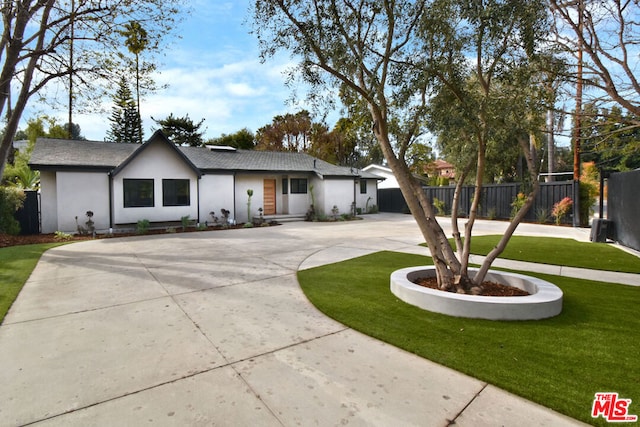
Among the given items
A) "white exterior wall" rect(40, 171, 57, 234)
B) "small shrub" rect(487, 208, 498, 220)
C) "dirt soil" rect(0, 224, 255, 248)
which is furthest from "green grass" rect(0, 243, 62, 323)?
"small shrub" rect(487, 208, 498, 220)

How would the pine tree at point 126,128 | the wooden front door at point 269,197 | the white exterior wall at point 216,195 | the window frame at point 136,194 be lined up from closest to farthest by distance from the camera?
the window frame at point 136,194, the white exterior wall at point 216,195, the wooden front door at point 269,197, the pine tree at point 126,128

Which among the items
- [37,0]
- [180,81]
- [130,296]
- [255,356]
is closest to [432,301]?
[255,356]

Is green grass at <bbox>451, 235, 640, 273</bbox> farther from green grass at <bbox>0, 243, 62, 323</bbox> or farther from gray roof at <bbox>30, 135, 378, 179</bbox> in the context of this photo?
gray roof at <bbox>30, 135, 378, 179</bbox>

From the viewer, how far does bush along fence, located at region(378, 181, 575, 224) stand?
15289mm

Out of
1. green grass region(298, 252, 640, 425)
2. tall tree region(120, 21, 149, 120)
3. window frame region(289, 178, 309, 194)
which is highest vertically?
tall tree region(120, 21, 149, 120)

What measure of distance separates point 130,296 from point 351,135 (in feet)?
16.1

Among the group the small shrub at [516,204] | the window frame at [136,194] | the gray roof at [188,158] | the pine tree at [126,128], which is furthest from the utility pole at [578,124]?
the pine tree at [126,128]

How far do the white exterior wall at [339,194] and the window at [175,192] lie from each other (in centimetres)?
757

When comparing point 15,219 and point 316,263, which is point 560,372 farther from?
point 15,219

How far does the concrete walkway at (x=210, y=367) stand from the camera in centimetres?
249

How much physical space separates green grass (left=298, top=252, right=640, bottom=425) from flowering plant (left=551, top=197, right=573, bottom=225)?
1092 cm

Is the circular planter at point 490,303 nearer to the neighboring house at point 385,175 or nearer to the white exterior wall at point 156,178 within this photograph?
the white exterior wall at point 156,178

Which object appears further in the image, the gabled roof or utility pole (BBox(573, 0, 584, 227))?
the gabled roof

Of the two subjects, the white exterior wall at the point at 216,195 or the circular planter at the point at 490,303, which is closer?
the circular planter at the point at 490,303
